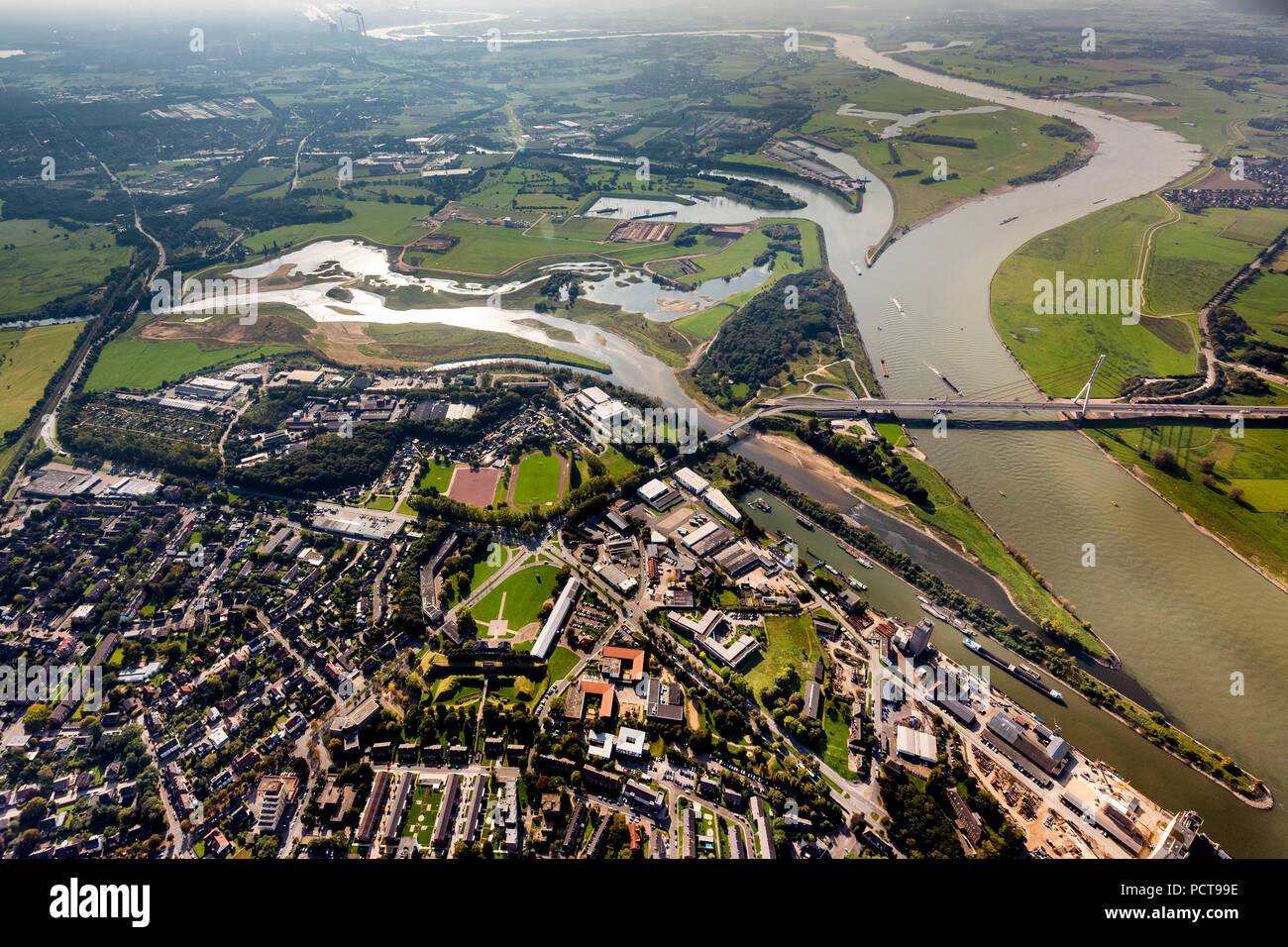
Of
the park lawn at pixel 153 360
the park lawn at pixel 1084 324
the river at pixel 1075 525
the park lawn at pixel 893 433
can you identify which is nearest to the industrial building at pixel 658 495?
the river at pixel 1075 525

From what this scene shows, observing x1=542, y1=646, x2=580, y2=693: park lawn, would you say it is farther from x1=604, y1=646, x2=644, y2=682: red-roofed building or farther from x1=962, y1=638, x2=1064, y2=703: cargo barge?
x1=962, y1=638, x2=1064, y2=703: cargo barge

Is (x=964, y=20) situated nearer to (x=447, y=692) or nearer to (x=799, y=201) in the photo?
(x=799, y=201)

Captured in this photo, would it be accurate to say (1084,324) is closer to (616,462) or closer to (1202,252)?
(1202,252)

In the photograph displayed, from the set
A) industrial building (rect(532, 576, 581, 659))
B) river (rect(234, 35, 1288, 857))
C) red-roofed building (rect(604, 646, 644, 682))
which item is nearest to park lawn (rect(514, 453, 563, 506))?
industrial building (rect(532, 576, 581, 659))

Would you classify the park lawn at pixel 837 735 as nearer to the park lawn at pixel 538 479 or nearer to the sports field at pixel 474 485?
the park lawn at pixel 538 479

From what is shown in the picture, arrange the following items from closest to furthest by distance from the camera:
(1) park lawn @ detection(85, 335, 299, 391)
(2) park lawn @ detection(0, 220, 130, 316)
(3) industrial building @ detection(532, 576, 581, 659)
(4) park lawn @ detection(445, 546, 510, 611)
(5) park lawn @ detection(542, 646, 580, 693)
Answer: (5) park lawn @ detection(542, 646, 580, 693) < (3) industrial building @ detection(532, 576, 581, 659) < (4) park lawn @ detection(445, 546, 510, 611) < (1) park lawn @ detection(85, 335, 299, 391) < (2) park lawn @ detection(0, 220, 130, 316)

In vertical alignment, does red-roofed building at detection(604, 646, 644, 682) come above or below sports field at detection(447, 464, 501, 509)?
below

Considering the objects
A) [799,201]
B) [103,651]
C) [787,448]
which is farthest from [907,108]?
[103,651]

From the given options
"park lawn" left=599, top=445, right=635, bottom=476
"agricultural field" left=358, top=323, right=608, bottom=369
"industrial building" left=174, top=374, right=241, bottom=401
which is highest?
"agricultural field" left=358, top=323, right=608, bottom=369
